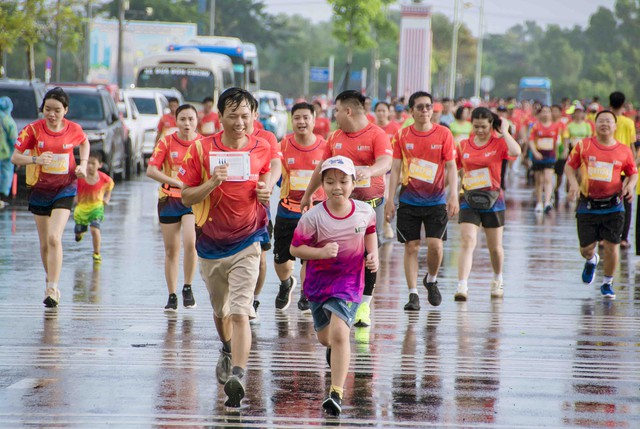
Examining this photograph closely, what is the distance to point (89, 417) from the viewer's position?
665 cm

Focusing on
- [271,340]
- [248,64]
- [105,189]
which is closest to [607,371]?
Result: [271,340]

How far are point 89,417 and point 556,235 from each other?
469 inches

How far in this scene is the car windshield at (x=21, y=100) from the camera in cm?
2161

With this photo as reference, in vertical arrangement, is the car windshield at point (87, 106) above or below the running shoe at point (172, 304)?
above

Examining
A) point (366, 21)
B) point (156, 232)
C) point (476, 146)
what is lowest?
point (156, 232)

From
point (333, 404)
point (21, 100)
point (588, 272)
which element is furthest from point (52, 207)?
point (21, 100)

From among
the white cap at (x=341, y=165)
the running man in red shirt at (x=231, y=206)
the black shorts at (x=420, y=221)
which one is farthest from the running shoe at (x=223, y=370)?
the black shorts at (x=420, y=221)

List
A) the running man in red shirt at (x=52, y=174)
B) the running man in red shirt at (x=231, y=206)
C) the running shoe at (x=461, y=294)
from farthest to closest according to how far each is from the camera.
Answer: the running shoe at (x=461, y=294), the running man in red shirt at (x=52, y=174), the running man in red shirt at (x=231, y=206)

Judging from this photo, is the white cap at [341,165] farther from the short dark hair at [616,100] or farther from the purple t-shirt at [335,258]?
the short dark hair at [616,100]

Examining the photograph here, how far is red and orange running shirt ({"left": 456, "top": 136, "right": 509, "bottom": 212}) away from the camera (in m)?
11.4

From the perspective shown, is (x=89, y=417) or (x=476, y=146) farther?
(x=476, y=146)

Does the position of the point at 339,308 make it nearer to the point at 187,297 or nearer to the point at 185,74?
the point at 187,297

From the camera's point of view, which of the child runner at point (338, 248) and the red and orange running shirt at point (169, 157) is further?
the red and orange running shirt at point (169, 157)

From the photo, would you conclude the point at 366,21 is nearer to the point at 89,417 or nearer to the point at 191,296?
the point at 191,296
